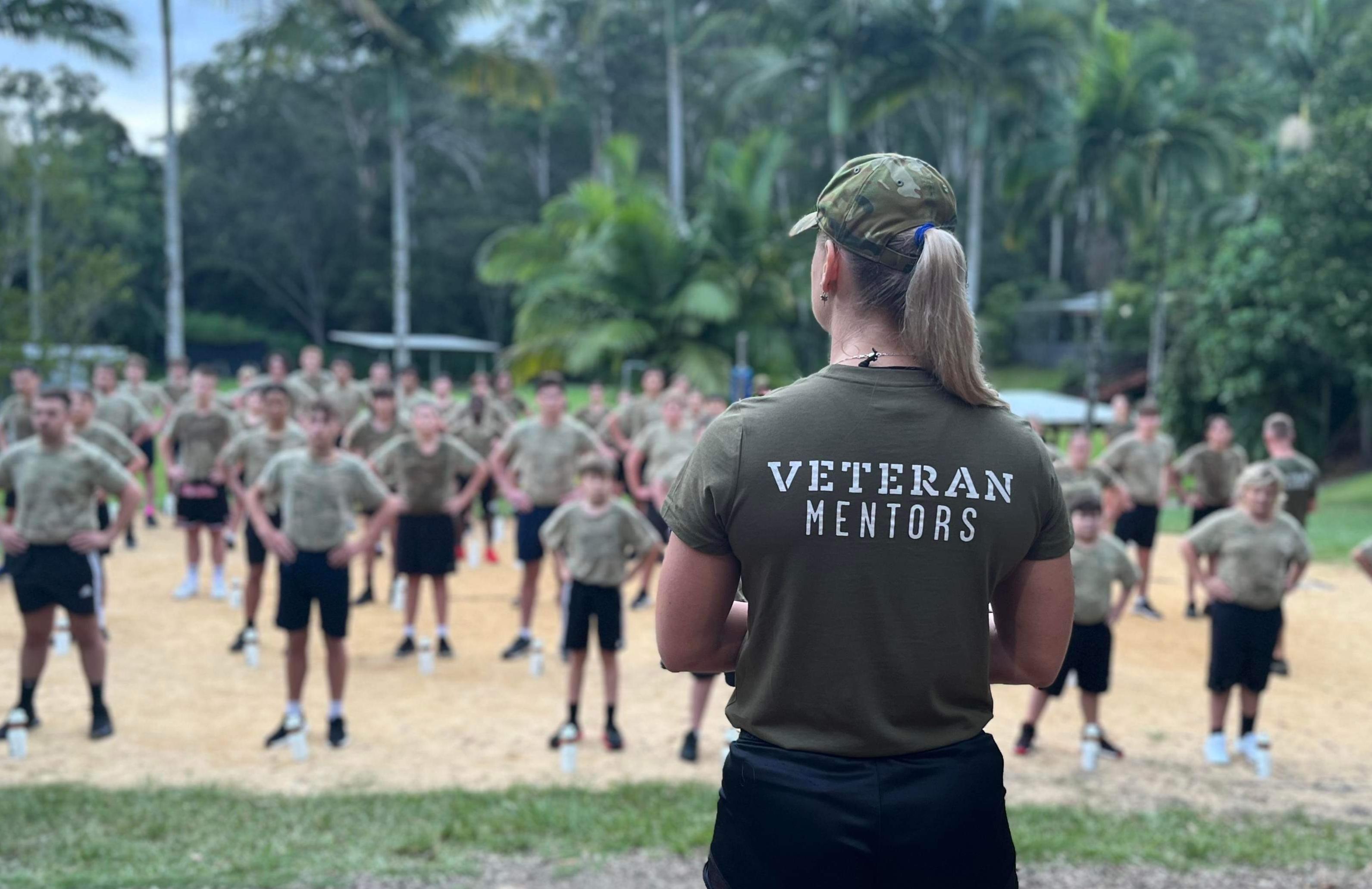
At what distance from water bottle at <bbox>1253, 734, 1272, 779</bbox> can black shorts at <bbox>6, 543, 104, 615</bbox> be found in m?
7.67

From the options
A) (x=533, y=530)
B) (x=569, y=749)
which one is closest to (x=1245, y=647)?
(x=569, y=749)

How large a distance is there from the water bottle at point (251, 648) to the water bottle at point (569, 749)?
3.51 meters

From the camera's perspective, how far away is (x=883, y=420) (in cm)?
207

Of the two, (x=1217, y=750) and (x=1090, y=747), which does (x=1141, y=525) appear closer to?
(x=1217, y=750)

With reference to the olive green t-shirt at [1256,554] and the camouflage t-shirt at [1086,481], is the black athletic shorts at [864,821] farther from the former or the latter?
the olive green t-shirt at [1256,554]

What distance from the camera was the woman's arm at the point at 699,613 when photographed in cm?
212

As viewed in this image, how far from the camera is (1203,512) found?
1198cm

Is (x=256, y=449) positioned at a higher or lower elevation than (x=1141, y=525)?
higher

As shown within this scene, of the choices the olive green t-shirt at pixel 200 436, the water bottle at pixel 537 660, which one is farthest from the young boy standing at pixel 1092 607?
the olive green t-shirt at pixel 200 436

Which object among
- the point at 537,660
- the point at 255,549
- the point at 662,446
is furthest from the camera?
the point at 662,446

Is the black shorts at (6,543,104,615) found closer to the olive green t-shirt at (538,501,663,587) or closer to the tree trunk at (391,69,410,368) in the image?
the olive green t-shirt at (538,501,663,587)

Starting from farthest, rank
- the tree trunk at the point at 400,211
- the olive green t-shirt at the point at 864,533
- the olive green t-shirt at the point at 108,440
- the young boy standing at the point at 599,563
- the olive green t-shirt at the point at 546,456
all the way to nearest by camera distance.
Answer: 1. the tree trunk at the point at 400,211
2. the olive green t-shirt at the point at 546,456
3. the olive green t-shirt at the point at 108,440
4. the young boy standing at the point at 599,563
5. the olive green t-shirt at the point at 864,533

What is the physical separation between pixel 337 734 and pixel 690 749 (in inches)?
93.5

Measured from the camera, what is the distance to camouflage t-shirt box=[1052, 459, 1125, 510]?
8.12 metres
